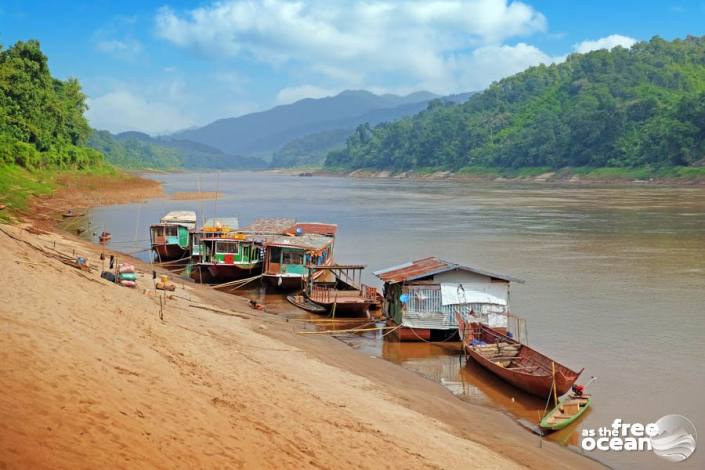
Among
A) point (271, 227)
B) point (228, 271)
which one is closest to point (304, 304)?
point (228, 271)

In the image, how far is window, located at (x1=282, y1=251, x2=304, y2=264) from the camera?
33.2 meters

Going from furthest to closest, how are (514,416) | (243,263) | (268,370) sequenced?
(243,263), (514,416), (268,370)

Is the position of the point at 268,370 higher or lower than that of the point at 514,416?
higher

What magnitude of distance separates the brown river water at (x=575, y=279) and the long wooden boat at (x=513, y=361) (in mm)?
427

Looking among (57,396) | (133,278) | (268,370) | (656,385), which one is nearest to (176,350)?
(268,370)

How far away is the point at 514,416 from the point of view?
57.4 feet

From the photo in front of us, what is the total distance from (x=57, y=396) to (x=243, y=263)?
2562 cm

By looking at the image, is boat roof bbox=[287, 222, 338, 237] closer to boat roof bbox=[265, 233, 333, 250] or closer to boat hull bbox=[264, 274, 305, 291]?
boat roof bbox=[265, 233, 333, 250]

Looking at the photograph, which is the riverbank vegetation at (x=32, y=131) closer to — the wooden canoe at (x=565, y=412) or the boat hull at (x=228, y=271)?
the boat hull at (x=228, y=271)

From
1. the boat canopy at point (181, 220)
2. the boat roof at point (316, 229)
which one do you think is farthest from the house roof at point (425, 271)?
the boat canopy at point (181, 220)

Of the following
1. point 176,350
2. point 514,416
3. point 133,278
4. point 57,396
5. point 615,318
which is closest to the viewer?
point 57,396

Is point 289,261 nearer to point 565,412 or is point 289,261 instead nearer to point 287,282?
point 287,282

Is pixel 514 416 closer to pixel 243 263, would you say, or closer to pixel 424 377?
pixel 424 377

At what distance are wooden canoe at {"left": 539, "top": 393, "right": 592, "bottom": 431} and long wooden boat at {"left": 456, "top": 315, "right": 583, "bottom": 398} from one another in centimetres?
73
